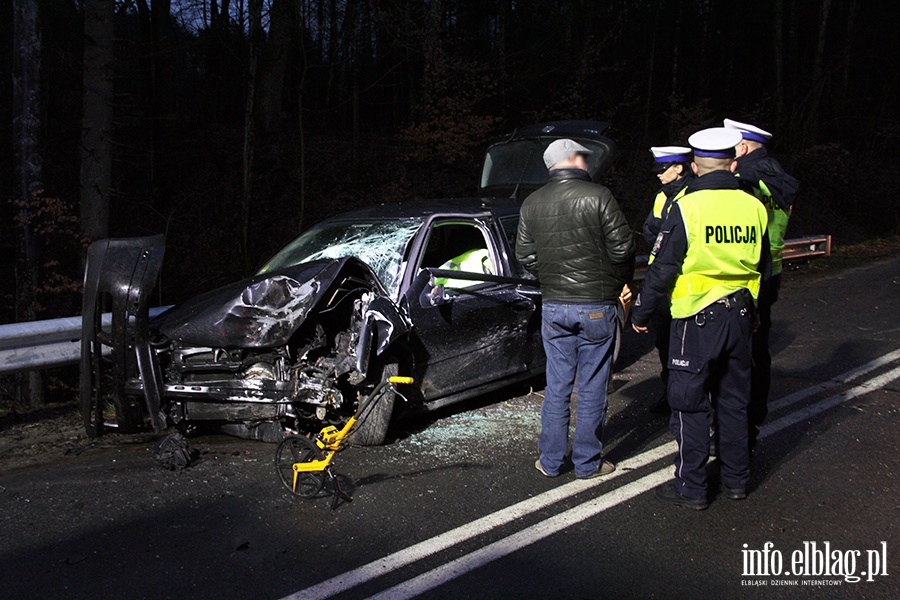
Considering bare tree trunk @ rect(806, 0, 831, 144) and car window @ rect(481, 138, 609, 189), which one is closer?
car window @ rect(481, 138, 609, 189)

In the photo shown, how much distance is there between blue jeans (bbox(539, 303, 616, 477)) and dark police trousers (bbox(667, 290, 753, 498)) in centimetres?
42

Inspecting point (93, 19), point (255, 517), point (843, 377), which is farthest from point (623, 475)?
point (93, 19)

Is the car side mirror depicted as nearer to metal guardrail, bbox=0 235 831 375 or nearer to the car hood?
the car hood

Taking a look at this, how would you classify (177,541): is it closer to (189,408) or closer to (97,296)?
(189,408)

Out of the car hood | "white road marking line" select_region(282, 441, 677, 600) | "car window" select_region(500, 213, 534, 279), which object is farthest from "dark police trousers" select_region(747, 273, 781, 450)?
the car hood

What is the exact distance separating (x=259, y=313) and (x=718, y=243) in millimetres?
2750

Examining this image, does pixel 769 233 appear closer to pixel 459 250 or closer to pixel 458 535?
pixel 459 250

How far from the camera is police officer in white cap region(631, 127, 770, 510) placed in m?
4.05

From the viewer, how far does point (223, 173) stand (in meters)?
20.3

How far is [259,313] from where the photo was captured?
4.82 meters

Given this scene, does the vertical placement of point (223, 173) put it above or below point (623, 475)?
above

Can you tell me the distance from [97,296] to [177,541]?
194 cm

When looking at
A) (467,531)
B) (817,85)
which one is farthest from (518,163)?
(817,85)

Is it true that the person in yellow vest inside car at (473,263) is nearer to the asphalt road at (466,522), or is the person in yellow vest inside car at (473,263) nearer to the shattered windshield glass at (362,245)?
the shattered windshield glass at (362,245)
